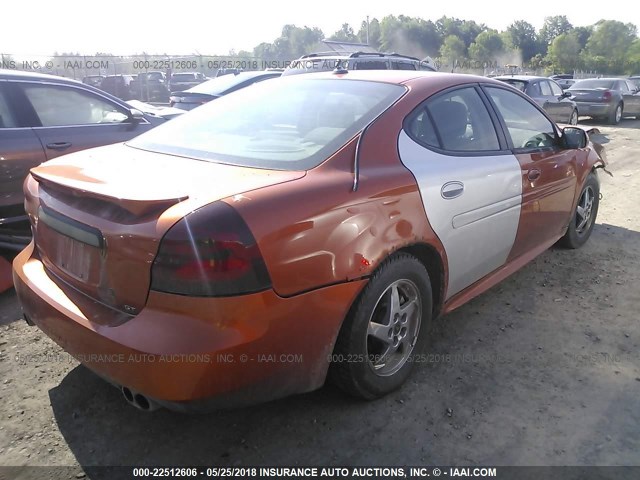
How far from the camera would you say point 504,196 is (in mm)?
3174

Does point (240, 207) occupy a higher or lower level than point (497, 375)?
higher

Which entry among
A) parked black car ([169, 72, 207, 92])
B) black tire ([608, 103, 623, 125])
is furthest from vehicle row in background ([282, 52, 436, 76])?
parked black car ([169, 72, 207, 92])

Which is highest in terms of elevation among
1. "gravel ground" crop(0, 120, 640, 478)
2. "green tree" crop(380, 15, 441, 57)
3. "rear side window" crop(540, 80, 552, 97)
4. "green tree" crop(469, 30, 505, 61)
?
"green tree" crop(380, 15, 441, 57)

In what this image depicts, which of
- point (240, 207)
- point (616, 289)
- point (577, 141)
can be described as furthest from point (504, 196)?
point (240, 207)

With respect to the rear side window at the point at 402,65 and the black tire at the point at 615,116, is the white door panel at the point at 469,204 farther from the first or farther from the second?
the black tire at the point at 615,116

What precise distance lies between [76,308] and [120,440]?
2.13 feet

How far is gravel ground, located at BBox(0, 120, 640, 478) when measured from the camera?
2266 millimetres

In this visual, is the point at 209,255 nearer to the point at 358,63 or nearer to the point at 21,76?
the point at 21,76

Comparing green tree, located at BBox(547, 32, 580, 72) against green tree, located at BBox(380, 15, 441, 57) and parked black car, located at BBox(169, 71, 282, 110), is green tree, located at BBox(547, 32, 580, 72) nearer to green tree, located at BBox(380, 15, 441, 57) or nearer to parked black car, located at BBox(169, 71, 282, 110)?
green tree, located at BBox(380, 15, 441, 57)

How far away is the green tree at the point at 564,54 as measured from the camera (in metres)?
58.9

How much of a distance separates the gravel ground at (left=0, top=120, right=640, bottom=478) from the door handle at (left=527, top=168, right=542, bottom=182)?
942mm

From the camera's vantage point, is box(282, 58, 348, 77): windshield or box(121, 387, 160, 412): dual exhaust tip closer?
box(121, 387, 160, 412): dual exhaust tip

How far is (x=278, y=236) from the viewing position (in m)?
1.95

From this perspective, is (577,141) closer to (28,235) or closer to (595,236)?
(595,236)
